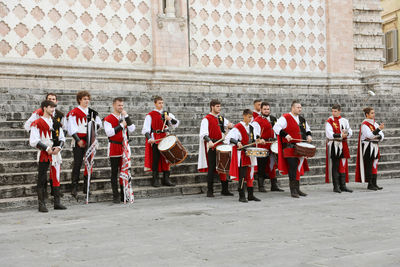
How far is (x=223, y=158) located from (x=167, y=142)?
3.59 feet

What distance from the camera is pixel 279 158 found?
10.1 metres

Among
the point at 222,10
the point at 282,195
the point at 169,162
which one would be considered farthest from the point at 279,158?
the point at 222,10

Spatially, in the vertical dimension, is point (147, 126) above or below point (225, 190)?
above

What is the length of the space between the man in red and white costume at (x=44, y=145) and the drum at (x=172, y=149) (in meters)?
1.99

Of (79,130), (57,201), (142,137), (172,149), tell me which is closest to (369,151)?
(172,149)

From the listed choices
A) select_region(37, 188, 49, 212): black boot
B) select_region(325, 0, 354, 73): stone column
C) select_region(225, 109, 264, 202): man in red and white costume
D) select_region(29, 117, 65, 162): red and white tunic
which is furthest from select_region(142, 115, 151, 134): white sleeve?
select_region(325, 0, 354, 73): stone column

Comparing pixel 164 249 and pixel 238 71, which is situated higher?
pixel 238 71

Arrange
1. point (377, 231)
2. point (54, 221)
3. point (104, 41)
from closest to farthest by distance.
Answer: point (377, 231)
point (54, 221)
point (104, 41)

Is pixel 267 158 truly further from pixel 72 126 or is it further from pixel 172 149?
pixel 72 126

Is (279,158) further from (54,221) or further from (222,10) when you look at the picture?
(222,10)

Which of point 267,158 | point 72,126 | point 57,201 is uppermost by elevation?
point 72,126

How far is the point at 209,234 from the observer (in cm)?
621

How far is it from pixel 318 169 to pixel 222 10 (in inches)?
341

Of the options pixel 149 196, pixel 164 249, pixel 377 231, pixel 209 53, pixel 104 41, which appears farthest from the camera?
pixel 209 53
